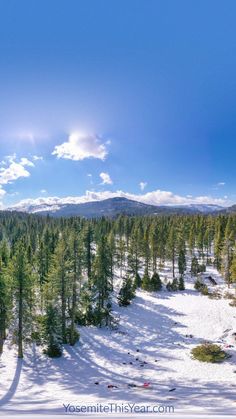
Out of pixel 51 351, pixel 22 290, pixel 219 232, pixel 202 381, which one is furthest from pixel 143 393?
pixel 219 232

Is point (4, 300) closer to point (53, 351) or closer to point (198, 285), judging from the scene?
point (53, 351)

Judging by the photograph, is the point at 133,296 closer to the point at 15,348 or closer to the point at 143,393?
the point at 15,348

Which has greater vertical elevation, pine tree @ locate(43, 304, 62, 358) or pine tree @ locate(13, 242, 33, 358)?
pine tree @ locate(13, 242, 33, 358)

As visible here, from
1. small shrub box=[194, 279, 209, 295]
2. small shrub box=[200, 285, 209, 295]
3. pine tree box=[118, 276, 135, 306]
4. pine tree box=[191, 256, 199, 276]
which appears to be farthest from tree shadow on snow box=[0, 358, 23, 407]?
pine tree box=[191, 256, 199, 276]

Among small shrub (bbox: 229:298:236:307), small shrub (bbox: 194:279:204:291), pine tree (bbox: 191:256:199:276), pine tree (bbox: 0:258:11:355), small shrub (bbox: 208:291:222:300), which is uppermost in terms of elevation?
pine tree (bbox: 0:258:11:355)

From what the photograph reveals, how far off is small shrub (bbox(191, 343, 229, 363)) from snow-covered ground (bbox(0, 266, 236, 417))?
730mm

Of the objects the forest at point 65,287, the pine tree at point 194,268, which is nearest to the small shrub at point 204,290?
the forest at point 65,287

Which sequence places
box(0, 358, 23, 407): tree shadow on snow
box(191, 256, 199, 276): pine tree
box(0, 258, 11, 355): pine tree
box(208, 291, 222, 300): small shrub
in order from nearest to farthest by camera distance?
box(0, 358, 23, 407): tree shadow on snow, box(0, 258, 11, 355): pine tree, box(208, 291, 222, 300): small shrub, box(191, 256, 199, 276): pine tree

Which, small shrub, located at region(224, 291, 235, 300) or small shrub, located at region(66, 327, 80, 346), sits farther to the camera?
small shrub, located at region(224, 291, 235, 300)

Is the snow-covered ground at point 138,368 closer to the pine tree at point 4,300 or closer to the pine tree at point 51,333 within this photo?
the pine tree at point 51,333

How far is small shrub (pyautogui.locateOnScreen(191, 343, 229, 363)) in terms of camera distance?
3105 cm

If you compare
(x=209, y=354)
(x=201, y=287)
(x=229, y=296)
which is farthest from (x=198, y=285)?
(x=209, y=354)

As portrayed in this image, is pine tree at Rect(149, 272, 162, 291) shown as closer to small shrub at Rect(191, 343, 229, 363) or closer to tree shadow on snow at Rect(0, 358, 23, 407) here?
small shrub at Rect(191, 343, 229, 363)

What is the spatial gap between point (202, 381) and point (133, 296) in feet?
111
